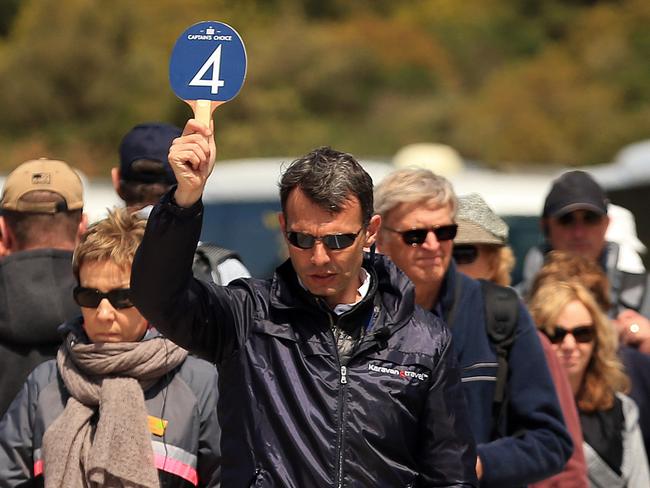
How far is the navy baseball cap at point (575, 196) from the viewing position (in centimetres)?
661

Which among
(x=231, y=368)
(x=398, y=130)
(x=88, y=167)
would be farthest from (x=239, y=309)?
(x=398, y=130)

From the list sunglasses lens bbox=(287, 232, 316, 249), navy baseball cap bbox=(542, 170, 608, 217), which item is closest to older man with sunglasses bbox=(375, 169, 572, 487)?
sunglasses lens bbox=(287, 232, 316, 249)

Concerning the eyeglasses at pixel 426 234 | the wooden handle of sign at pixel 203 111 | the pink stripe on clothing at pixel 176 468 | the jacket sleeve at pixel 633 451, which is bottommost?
the jacket sleeve at pixel 633 451

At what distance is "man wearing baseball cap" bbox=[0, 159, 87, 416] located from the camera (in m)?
4.62

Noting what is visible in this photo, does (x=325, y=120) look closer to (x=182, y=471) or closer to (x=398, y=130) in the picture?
(x=398, y=130)

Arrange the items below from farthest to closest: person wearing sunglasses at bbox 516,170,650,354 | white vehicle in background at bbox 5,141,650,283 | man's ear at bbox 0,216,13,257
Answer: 1. white vehicle in background at bbox 5,141,650,283
2. person wearing sunglasses at bbox 516,170,650,354
3. man's ear at bbox 0,216,13,257

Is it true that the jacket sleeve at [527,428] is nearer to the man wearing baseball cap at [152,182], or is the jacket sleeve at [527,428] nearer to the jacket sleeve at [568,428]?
the jacket sleeve at [568,428]

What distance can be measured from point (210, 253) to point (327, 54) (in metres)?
24.9

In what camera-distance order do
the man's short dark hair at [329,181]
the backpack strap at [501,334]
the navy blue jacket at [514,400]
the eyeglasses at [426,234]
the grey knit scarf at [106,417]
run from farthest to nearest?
the eyeglasses at [426,234] < the backpack strap at [501,334] < the navy blue jacket at [514,400] < the grey knit scarf at [106,417] < the man's short dark hair at [329,181]

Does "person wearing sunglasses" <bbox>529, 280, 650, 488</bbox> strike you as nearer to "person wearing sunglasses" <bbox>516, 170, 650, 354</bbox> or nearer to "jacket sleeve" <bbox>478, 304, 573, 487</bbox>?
"person wearing sunglasses" <bbox>516, 170, 650, 354</bbox>

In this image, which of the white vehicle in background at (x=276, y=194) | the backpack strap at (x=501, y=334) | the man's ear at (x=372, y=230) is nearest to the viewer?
the man's ear at (x=372, y=230)

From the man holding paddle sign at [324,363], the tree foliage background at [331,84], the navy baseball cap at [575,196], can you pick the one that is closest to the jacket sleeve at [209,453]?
the man holding paddle sign at [324,363]

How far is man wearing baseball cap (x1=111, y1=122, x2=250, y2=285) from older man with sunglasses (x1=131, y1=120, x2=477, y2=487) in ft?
4.85

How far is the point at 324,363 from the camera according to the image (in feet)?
11.3
